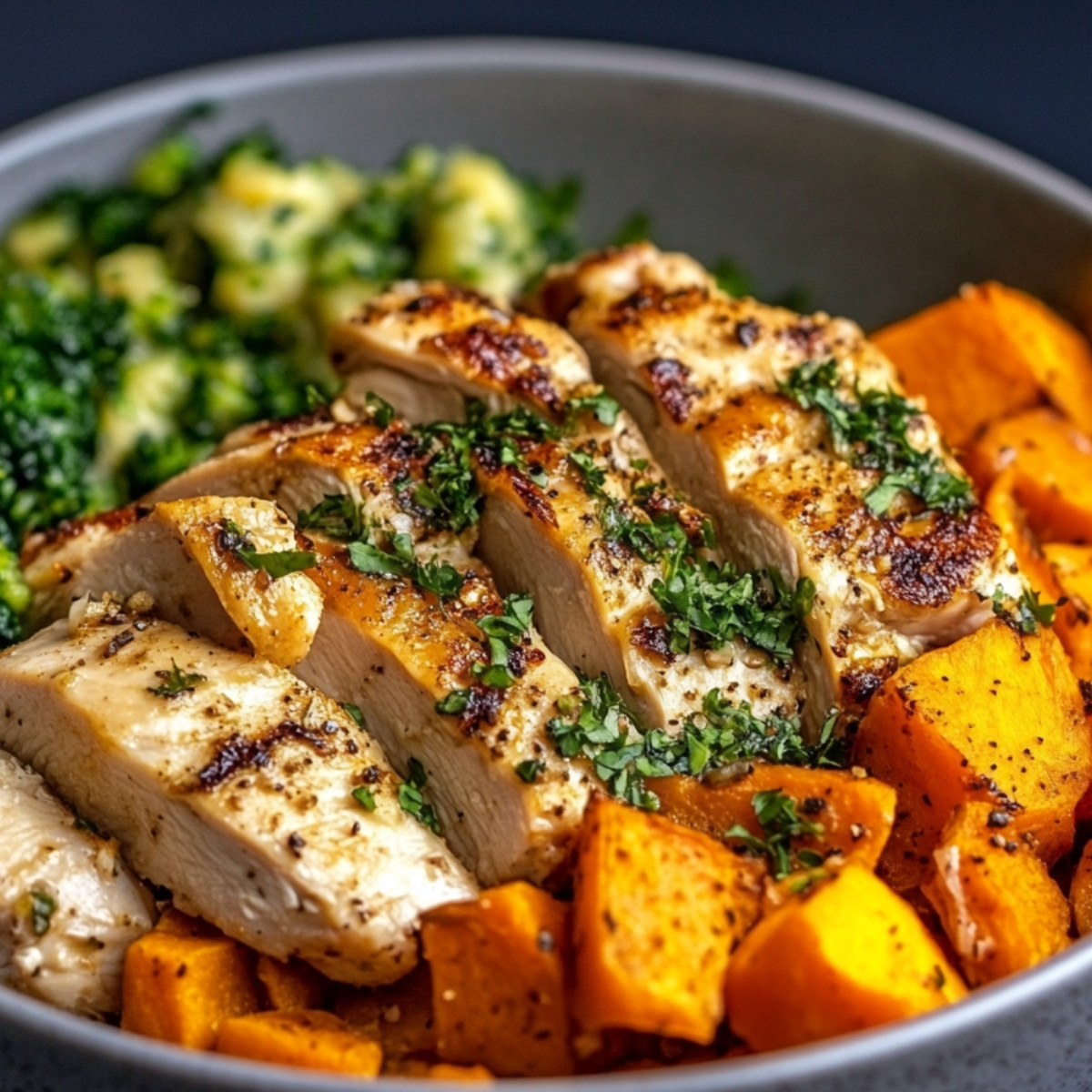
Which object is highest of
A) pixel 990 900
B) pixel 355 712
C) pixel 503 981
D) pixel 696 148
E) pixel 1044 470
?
pixel 696 148

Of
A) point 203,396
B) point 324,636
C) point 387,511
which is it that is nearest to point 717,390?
point 387,511

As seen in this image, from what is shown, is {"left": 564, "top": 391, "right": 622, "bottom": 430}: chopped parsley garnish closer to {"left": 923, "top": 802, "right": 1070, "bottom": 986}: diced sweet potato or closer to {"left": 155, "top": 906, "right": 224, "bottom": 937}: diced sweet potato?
{"left": 923, "top": 802, "right": 1070, "bottom": 986}: diced sweet potato

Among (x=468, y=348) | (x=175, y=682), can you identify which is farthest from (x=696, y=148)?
(x=175, y=682)

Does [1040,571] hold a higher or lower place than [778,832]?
higher

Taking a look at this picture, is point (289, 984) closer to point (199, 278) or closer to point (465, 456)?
point (465, 456)

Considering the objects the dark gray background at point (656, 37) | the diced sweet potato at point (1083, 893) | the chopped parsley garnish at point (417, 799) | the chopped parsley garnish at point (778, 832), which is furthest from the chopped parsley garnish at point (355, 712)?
the dark gray background at point (656, 37)

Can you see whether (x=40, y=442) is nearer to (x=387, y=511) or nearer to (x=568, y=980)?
(x=387, y=511)

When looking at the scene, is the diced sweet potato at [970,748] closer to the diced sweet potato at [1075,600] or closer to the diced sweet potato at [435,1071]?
the diced sweet potato at [1075,600]
